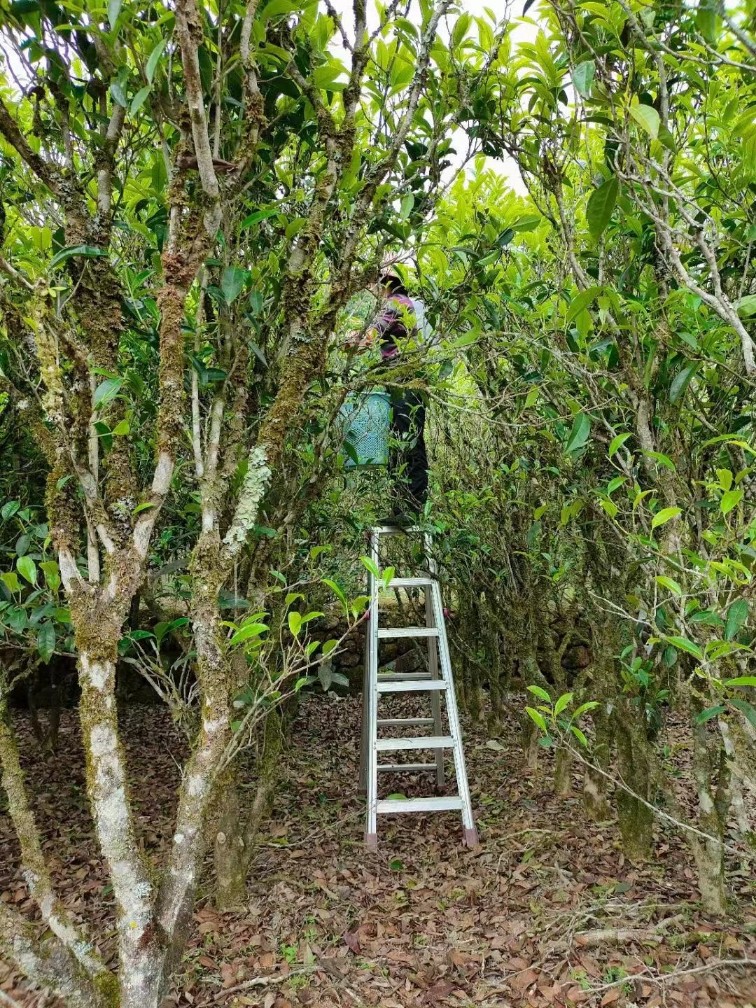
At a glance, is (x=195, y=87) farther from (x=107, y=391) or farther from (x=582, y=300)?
(x=582, y=300)

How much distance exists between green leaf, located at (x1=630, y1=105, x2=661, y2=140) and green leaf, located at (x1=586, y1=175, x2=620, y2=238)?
266 mm

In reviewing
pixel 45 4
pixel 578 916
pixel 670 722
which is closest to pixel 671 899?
pixel 578 916

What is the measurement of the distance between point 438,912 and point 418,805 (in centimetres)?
46

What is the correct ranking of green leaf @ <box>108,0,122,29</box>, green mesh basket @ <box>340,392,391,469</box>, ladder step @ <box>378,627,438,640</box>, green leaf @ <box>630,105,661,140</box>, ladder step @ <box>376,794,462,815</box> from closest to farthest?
1. green leaf @ <box>630,105,661,140</box>
2. green leaf @ <box>108,0,122,29</box>
3. ladder step @ <box>376,794,462,815</box>
4. ladder step @ <box>378,627,438,640</box>
5. green mesh basket @ <box>340,392,391,469</box>

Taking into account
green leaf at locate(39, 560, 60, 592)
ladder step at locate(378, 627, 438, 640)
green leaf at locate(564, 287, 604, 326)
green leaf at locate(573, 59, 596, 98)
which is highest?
green leaf at locate(573, 59, 596, 98)

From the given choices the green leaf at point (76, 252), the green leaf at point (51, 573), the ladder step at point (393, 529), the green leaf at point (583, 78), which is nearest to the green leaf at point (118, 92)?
the green leaf at point (76, 252)

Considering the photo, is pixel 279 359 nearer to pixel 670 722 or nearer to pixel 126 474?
pixel 126 474

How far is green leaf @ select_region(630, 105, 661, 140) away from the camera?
44.3 inches

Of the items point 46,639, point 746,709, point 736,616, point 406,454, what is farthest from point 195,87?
point 406,454

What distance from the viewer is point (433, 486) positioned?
4.01 meters

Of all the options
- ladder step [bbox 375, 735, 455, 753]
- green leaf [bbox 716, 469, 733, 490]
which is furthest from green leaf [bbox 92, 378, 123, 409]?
ladder step [bbox 375, 735, 455, 753]

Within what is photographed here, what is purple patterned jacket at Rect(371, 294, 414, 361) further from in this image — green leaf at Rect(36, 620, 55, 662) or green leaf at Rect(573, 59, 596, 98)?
green leaf at Rect(36, 620, 55, 662)

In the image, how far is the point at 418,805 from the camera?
2756 millimetres

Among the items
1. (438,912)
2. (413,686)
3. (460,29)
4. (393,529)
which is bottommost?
(438,912)
